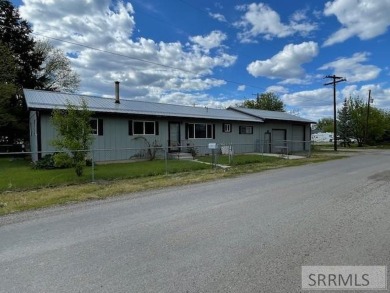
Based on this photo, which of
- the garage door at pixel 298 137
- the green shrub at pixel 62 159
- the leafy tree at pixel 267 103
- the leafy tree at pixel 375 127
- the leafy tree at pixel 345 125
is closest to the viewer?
the green shrub at pixel 62 159

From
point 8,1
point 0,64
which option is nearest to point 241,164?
point 0,64

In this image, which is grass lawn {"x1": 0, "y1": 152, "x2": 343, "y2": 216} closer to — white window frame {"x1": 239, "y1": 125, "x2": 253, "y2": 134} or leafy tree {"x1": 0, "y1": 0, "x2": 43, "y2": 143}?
white window frame {"x1": 239, "y1": 125, "x2": 253, "y2": 134}

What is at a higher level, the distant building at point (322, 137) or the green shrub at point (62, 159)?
the distant building at point (322, 137)

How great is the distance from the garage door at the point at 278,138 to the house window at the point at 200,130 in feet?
24.7

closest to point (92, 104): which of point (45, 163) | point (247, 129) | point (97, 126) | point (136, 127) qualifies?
point (97, 126)

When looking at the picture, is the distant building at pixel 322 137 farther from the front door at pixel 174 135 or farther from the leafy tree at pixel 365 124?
the front door at pixel 174 135

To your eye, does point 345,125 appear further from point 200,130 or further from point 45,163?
point 45,163

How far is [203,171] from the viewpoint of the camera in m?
14.7

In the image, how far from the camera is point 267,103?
62.9 m

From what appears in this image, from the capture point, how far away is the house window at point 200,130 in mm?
23311

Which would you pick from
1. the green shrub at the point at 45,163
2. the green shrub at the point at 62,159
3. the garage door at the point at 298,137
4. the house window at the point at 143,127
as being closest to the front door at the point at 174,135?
the house window at the point at 143,127

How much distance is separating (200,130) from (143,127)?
490cm

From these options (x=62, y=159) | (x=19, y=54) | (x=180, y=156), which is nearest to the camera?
(x=62, y=159)

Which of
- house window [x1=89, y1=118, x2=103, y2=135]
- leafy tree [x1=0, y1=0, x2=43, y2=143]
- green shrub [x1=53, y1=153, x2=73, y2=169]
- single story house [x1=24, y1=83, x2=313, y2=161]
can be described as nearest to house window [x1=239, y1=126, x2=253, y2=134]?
single story house [x1=24, y1=83, x2=313, y2=161]
